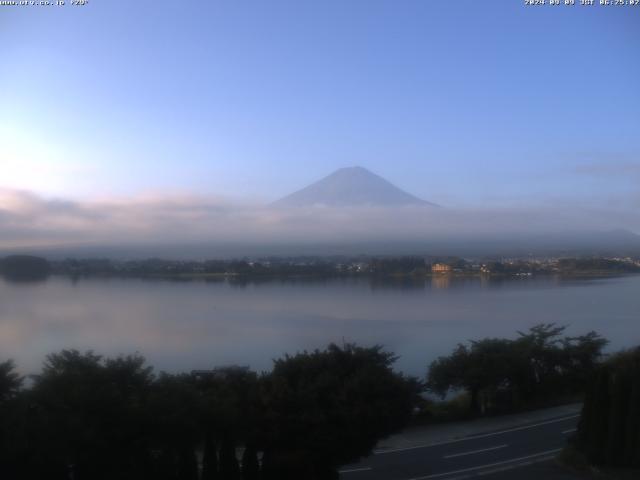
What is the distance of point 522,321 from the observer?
17.3 metres

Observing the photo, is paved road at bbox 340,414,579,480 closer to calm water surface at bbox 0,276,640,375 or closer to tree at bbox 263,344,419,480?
tree at bbox 263,344,419,480

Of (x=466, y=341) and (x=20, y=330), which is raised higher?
(x=20, y=330)

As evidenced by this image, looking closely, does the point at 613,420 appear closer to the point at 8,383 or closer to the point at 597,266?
the point at 8,383

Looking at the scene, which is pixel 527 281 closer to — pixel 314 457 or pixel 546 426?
pixel 546 426

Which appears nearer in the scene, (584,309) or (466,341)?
(466,341)

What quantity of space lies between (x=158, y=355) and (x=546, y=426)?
668 cm

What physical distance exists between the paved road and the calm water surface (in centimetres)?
389

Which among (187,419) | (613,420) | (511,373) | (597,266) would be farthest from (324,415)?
(597,266)

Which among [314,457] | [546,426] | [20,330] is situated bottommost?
[546,426]

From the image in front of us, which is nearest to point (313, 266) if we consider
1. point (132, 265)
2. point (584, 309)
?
point (132, 265)

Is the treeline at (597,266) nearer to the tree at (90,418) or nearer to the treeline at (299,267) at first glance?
the treeline at (299,267)

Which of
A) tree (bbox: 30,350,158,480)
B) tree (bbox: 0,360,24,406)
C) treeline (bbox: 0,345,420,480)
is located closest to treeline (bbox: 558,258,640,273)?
treeline (bbox: 0,345,420,480)

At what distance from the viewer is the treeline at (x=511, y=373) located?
9.59 metres

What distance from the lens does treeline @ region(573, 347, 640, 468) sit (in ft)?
19.3
